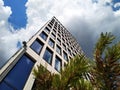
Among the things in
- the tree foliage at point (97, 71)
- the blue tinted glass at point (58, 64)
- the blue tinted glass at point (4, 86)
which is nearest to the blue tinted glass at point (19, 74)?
the blue tinted glass at point (4, 86)

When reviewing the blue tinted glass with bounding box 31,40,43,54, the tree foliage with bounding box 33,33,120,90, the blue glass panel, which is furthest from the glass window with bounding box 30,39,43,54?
the tree foliage with bounding box 33,33,120,90

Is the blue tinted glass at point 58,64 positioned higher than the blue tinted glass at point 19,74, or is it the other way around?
the blue tinted glass at point 58,64

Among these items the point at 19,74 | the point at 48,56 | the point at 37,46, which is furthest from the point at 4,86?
the point at 48,56

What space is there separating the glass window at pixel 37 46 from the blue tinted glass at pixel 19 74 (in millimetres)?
2484

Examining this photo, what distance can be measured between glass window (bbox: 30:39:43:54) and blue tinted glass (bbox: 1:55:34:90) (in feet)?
8.15

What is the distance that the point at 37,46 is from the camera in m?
19.2

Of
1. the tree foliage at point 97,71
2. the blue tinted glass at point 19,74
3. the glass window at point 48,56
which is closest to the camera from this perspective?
the tree foliage at point 97,71

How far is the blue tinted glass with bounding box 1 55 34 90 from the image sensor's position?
12.0 metres

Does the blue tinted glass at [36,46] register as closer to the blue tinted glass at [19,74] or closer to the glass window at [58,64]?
the glass window at [58,64]

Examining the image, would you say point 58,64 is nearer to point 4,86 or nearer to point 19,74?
point 19,74

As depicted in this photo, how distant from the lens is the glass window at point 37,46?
1807cm

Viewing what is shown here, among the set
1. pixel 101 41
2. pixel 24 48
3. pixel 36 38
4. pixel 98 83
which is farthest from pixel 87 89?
pixel 36 38

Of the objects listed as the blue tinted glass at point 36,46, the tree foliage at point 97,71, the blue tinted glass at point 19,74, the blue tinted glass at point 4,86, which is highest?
the blue tinted glass at point 36,46

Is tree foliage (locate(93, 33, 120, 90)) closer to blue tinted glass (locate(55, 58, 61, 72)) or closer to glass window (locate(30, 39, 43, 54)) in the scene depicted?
glass window (locate(30, 39, 43, 54))
